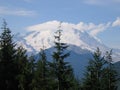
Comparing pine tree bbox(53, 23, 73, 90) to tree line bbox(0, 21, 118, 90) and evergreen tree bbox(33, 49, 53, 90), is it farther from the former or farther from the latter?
evergreen tree bbox(33, 49, 53, 90)

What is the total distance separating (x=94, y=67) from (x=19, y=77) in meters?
13.6

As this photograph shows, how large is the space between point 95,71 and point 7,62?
15506mm

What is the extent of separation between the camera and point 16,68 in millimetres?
48531

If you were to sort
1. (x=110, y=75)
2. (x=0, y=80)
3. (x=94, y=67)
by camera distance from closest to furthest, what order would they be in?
(x=0, y=80)
(x=94, y=67)
(x=110, y=75)

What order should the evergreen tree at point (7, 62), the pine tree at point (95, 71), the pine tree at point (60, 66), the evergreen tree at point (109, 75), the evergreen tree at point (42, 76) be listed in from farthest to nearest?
the evergreen tree at point (109, 75), the pine tree at point (95, 71), the evergreen tree at point (42, 76), the evergreen tree at point (7, 62), the pine tree at point (60, 66)

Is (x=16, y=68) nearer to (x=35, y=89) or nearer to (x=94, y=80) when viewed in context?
(x=35, y=89)

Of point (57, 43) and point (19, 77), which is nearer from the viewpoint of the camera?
point (57, 43)

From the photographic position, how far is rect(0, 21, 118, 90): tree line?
41906mm

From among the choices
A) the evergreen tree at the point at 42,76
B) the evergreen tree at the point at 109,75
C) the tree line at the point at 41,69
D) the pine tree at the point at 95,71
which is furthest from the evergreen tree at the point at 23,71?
the evergreen tree at the point at 109,75

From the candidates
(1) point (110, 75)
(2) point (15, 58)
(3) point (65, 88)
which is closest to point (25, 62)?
(2) point (15, 58)

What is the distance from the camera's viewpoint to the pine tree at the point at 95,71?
55375mm

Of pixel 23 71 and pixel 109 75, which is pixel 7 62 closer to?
pixel 23 71

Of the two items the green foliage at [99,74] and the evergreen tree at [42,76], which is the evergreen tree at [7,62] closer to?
the evergreen tree at [42,76]

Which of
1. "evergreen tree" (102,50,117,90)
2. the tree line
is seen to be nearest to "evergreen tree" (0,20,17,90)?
the tree line
